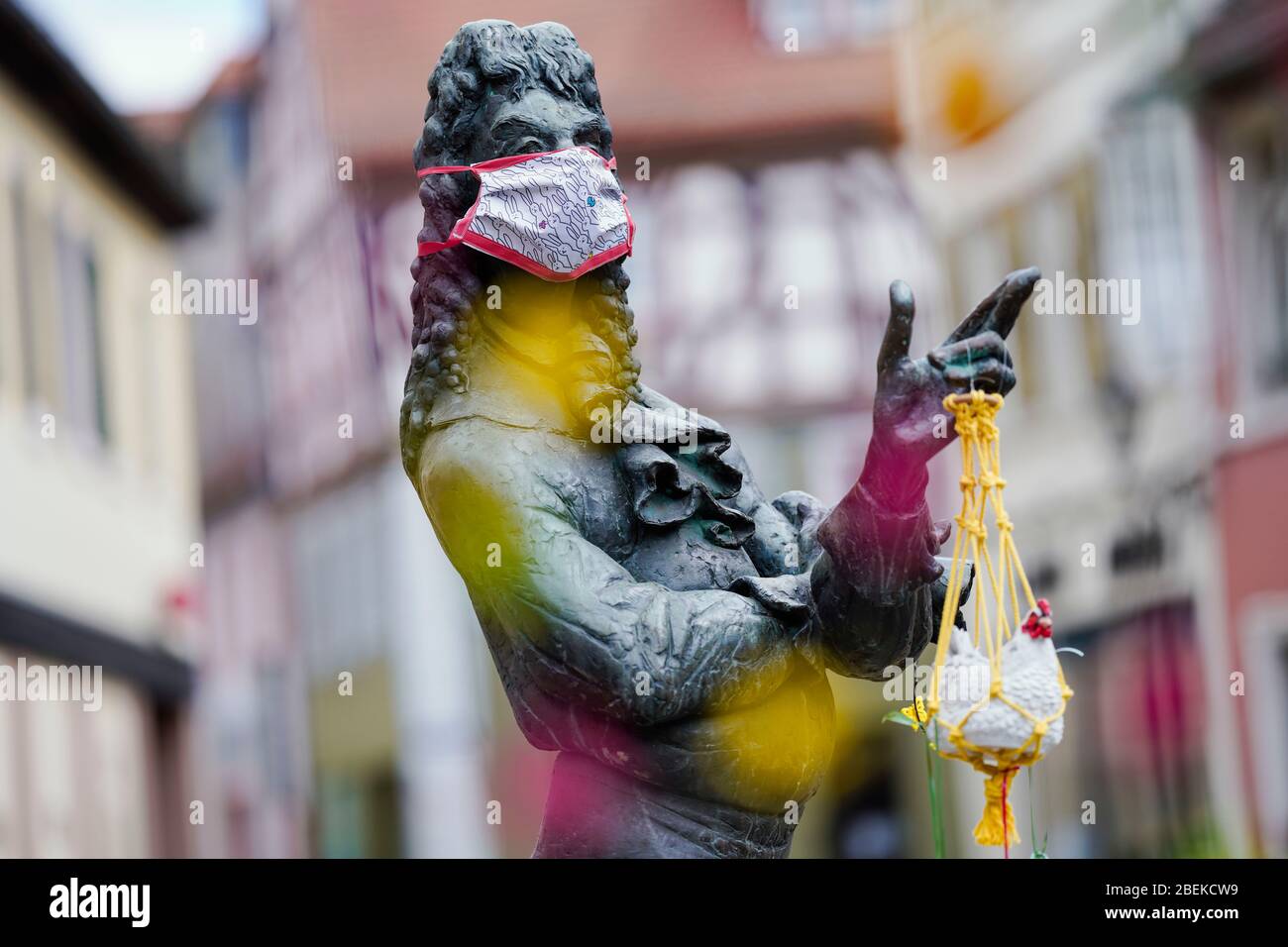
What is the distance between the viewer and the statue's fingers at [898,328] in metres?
3.85

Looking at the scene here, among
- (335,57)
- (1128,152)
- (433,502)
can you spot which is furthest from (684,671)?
(335,57)

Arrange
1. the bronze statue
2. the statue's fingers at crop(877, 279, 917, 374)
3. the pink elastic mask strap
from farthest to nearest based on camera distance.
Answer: the pink elastic mask strap, the bronze statue, the statue's fingers at crop(877, 279, 917, 374)

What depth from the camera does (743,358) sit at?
72.1ft

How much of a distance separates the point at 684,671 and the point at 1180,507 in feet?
46.9

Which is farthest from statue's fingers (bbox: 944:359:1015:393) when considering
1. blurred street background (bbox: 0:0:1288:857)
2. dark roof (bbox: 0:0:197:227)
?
dark roof (bbox: 0:0:197:227)

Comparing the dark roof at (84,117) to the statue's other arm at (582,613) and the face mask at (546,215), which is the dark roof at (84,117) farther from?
the statue's other arm at (582,613)

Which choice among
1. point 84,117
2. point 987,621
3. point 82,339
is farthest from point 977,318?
point 82,339

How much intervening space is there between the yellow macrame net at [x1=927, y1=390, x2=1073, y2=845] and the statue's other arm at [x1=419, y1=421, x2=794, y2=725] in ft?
0.98

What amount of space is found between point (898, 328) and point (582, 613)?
26.5 inches

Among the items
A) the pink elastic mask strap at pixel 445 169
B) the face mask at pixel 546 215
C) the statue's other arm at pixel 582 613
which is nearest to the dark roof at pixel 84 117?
the pink elastic mask strap at pixel 445 169

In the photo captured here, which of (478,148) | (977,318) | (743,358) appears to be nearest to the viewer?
(977,318)

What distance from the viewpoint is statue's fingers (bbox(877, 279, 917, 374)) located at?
385 centimetres

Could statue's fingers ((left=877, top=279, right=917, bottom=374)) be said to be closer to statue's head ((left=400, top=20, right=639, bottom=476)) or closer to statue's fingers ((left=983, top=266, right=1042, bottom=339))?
statue's fingers ((left=983, top=266, right=1042, bottom=339))

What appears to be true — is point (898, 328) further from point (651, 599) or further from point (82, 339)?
point (82, 339)
